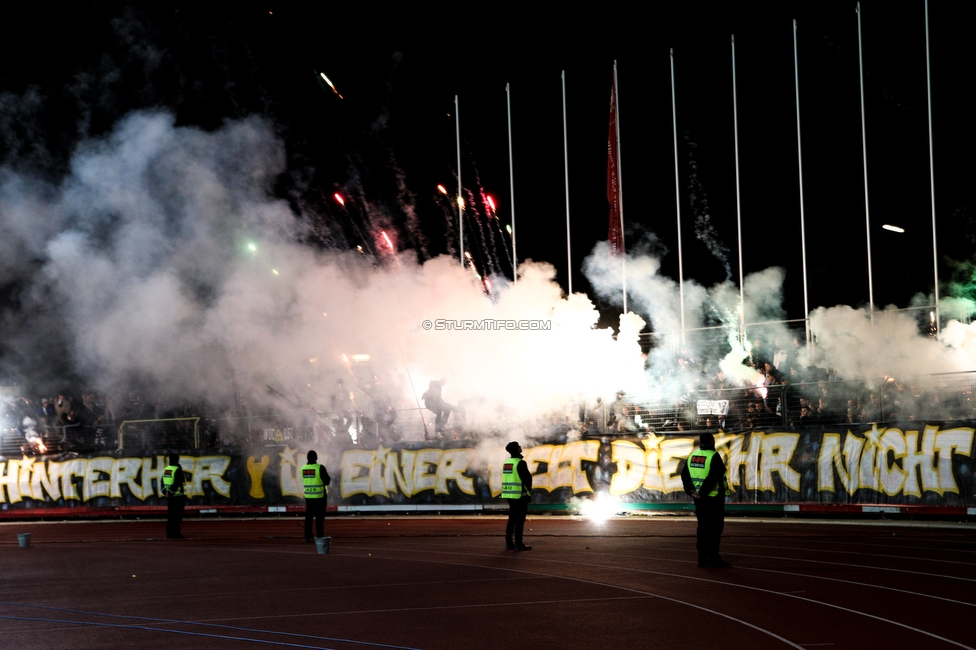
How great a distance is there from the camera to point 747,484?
21797 mm

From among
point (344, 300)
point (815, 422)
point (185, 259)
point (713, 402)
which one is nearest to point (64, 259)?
point (185, 259)

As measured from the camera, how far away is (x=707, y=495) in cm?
1245

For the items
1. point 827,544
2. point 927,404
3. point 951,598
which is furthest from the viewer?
point 927,404

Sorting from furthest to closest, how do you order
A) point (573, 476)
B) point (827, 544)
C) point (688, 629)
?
point (573, 476)
point (827, 544)
point (688, 629)

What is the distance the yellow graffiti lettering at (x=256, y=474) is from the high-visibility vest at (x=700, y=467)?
692 inches

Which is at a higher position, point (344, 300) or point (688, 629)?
point (344, 300)

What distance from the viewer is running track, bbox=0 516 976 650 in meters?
8.01

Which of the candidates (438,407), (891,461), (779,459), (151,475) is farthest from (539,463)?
(151,475)

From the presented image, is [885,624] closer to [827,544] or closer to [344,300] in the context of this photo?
[827,544]

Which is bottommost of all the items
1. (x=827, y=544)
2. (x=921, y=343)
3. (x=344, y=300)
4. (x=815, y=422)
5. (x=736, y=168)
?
(x=827, y=544)

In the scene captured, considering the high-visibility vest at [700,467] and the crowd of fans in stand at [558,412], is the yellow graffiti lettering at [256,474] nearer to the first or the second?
the crowd of fans in stand at [558,412]

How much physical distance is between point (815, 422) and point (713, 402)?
7.95ft

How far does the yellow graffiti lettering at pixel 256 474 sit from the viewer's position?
2775 centimetres

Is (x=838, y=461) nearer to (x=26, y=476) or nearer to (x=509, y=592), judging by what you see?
(x=509, y=592)
